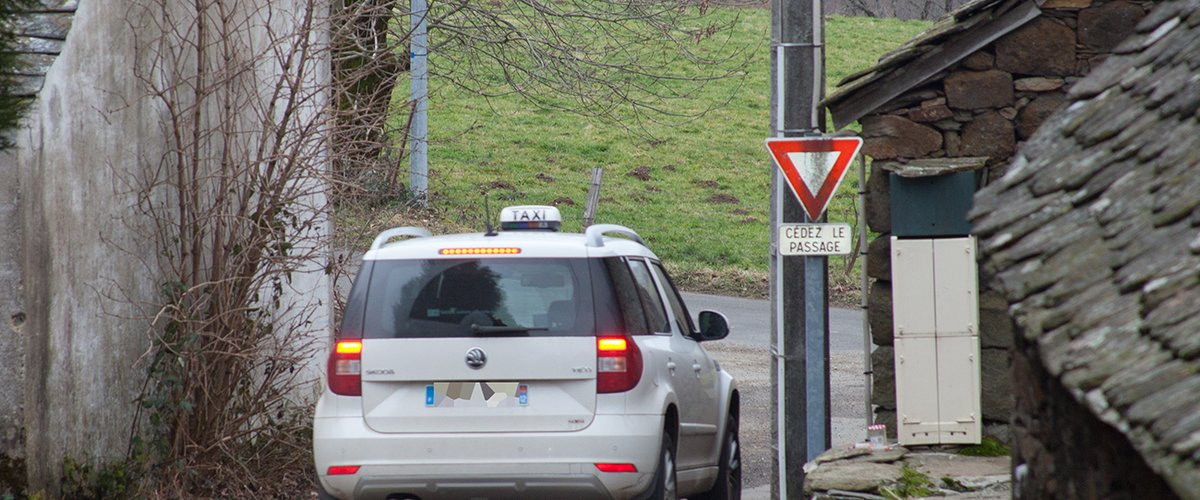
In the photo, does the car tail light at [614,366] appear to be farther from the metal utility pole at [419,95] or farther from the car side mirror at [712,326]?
the metal utility pole at [419,95]

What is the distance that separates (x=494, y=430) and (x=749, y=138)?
28.4 m

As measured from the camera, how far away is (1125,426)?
11.7 feet

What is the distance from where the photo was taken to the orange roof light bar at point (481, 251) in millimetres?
7652

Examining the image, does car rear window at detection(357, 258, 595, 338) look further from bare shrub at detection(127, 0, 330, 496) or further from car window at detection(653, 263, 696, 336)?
bare shrub at detection(127, 0, 330, 496)

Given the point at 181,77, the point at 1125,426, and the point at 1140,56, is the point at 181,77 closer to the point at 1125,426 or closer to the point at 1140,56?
the point at 1140,56

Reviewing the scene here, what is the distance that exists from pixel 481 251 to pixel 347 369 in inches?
34.9

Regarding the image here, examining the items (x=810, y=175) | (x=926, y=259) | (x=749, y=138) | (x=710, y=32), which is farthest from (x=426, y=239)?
(x=749, y=138)

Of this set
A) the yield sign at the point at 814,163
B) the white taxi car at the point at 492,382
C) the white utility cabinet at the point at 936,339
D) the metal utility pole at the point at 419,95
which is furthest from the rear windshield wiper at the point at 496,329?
the metal utility pole at the point at 419,95

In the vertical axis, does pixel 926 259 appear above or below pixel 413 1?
below

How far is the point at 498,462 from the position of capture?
7.41 metres

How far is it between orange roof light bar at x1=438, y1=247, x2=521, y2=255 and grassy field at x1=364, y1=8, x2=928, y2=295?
14340mm

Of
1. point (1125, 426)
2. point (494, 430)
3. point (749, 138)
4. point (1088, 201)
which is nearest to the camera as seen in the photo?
point (1125, 426)

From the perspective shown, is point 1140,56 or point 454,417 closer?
point 1140,56

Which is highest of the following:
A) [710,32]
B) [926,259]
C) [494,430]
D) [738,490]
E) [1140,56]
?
[710,32]
